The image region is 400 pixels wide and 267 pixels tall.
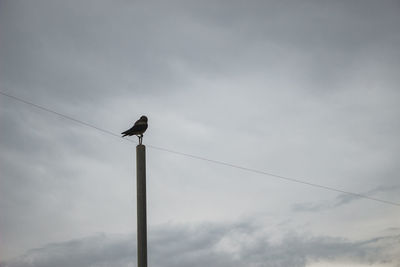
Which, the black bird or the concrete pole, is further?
the black bird

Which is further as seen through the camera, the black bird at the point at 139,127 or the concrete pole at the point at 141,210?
the black bird at the point at 139,127

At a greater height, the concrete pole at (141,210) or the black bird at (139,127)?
the black bird at (139,127)

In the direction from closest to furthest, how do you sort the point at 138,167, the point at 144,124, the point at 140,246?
the point at 140,246
the point at 138,167
the point at 144,124

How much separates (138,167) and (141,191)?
52 centimetres

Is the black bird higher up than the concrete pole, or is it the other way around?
the black bird

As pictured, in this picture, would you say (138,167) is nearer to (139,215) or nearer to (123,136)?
(139,215)

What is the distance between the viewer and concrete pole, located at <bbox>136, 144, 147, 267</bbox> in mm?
6820

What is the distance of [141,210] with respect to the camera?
23.1 ft

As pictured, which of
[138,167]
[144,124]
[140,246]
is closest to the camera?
[140,246]

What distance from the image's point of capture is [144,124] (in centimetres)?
994

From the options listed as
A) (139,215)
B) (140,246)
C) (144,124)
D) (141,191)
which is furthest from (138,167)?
(144,124)

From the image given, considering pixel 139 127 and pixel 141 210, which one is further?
pixel 139 127

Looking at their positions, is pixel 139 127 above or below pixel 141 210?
above

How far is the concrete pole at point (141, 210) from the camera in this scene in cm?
682
